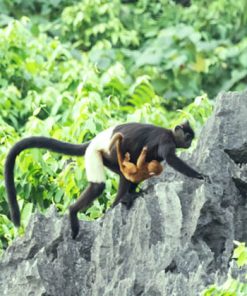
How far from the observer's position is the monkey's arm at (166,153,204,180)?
26.9 feet

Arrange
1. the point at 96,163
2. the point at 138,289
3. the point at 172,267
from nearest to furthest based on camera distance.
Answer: the point at 138,289 < the point at 172,267 < the point at 96,163

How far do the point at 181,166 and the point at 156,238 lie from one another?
570 millimetres

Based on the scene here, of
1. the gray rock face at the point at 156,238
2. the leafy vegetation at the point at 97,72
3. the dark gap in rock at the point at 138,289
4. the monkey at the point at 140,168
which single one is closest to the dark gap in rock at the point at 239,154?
the gray rock face at the point at 156,238

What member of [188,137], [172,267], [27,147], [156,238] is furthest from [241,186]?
[27,147]

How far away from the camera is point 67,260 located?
8.05 meters

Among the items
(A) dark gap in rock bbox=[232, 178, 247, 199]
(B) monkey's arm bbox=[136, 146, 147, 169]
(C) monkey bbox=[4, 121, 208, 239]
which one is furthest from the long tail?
(A) dark gap in rock bbox=[232, 178, 247, 199]

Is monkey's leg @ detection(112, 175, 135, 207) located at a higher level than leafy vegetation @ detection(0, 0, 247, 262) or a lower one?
higher

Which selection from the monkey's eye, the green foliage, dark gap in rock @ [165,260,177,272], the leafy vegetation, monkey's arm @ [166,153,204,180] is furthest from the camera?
the leafy vegetation

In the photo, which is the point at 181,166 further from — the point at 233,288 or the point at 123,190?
the point at 233,288

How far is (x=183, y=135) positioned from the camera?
8.65 m

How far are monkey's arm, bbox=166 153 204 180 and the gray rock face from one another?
5 cm

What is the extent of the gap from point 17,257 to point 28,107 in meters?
4.38

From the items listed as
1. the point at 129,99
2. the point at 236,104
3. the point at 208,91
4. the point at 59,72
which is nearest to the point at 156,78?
the point at 208,91

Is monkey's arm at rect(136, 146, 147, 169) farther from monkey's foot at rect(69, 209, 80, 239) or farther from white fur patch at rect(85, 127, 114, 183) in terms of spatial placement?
monkey's foot at rect(69, 209, 80, 239)
